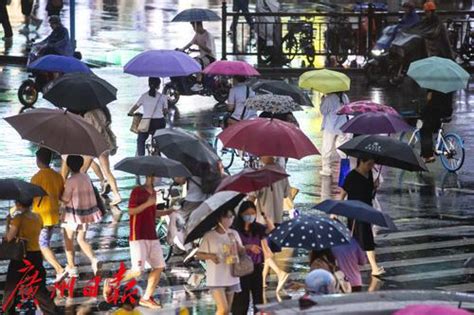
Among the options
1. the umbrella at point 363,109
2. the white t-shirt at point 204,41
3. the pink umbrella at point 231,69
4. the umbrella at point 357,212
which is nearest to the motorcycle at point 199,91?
the white t-shirt at point 204,41

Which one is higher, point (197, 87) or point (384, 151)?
point (384, 151)

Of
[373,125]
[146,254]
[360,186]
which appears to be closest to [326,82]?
[373,125]

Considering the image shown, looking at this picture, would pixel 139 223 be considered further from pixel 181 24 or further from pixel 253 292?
pixel 181 24

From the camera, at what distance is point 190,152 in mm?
16266

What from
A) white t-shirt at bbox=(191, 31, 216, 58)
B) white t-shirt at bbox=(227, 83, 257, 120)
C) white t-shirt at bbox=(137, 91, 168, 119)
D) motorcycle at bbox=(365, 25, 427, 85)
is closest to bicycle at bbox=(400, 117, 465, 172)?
white t-shirt at bbox=(227, 83, 257, 120)

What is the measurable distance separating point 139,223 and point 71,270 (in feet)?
5.05

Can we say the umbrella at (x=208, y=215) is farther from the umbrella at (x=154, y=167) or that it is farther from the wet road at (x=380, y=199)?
the wet road at (x=380, y=199)

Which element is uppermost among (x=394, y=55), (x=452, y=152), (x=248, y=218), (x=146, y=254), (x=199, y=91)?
(x=248, y=218)

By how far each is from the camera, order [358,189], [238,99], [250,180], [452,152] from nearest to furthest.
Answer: [250,180], [358,189], [238,99], [452,152]

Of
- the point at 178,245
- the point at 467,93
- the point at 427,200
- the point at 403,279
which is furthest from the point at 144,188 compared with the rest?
the point at 467,93

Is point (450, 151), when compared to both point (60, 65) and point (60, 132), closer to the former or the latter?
point (60, 65)

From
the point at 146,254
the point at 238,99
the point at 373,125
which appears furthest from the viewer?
the point at 238,99

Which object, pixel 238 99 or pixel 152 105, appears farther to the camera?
pixel 238 99

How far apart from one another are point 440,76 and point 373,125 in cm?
432
